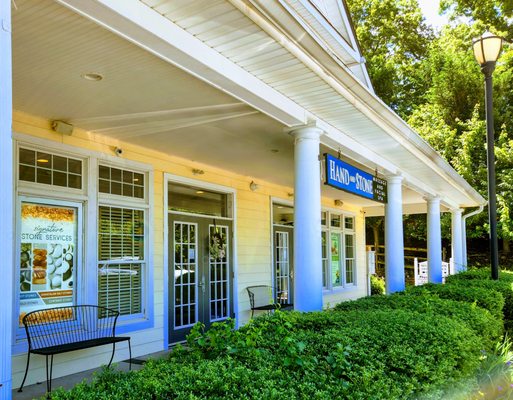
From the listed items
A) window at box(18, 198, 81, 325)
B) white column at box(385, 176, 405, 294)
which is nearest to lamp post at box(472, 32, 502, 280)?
white column at box(385, 176, 405, 294)

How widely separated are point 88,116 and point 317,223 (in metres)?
2.76

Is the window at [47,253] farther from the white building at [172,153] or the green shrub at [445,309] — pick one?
the green shrub at [445,309]

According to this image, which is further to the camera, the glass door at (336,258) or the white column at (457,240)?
the white column at (457,240)

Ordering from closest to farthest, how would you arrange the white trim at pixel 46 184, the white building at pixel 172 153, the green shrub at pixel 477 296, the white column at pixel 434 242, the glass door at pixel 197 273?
the white building at pixel 172 153
the white trim at pixel 46 184
the green shrub at pixel 477 296
the glass door at pixel 197 273
the white column at pixel 434 242

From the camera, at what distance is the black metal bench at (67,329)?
506cm

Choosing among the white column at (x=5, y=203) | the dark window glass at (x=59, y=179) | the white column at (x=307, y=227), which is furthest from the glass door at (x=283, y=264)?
the white column at (x=5, y=203)

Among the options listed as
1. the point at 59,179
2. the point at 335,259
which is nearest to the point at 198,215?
the point at 59,179

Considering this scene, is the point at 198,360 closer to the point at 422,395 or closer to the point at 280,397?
the point at 280,397

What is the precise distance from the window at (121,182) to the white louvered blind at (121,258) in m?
0.22

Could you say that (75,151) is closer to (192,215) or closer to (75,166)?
(75,166)

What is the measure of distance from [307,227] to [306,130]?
3.42 ft

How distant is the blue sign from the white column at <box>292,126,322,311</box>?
213 millimetres

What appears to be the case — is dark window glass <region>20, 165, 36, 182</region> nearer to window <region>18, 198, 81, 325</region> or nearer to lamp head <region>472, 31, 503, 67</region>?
window <region>18, 198, 81, 325</region>

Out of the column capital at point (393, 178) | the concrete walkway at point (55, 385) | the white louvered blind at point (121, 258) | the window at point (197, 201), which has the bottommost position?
the concrete walkway at point (55, 385)
